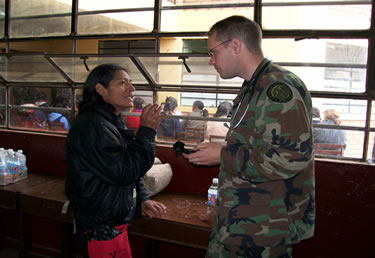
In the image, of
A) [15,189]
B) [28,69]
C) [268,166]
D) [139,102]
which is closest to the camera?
[268,166]

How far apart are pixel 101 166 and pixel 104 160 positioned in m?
0.03

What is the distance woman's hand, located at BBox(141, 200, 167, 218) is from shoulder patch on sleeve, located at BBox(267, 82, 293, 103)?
4.05ft

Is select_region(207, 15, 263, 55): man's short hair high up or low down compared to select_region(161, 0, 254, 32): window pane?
down

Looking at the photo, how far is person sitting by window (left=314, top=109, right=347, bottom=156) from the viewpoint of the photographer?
8.22ft

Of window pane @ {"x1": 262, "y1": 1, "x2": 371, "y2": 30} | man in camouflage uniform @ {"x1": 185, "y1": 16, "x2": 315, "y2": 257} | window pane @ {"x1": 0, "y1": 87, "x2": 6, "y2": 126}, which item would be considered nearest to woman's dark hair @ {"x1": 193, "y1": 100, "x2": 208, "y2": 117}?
window pane @ {"x1": 262, "y1": 1, "x2": 371, "y2": 30}

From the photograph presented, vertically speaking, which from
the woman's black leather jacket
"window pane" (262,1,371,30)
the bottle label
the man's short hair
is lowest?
the bottle label

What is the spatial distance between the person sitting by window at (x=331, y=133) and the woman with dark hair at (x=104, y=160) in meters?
1.42

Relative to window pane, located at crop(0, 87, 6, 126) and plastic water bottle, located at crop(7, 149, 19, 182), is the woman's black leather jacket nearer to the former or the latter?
plastic water bottle, located at crop(7, 149, 19, 182)

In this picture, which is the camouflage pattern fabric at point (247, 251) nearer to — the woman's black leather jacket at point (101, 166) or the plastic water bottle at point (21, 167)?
the woman's black leather jacket at point (101, 166)

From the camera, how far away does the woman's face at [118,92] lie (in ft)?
5.95

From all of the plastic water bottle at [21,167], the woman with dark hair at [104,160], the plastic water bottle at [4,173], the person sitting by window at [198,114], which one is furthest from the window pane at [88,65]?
the woman with dark hair at [104,160]

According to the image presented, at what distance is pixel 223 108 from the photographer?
2.82m

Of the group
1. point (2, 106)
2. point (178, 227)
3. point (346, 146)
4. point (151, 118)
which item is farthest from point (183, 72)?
point (2, 106)

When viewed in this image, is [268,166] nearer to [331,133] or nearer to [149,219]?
[149,219]
